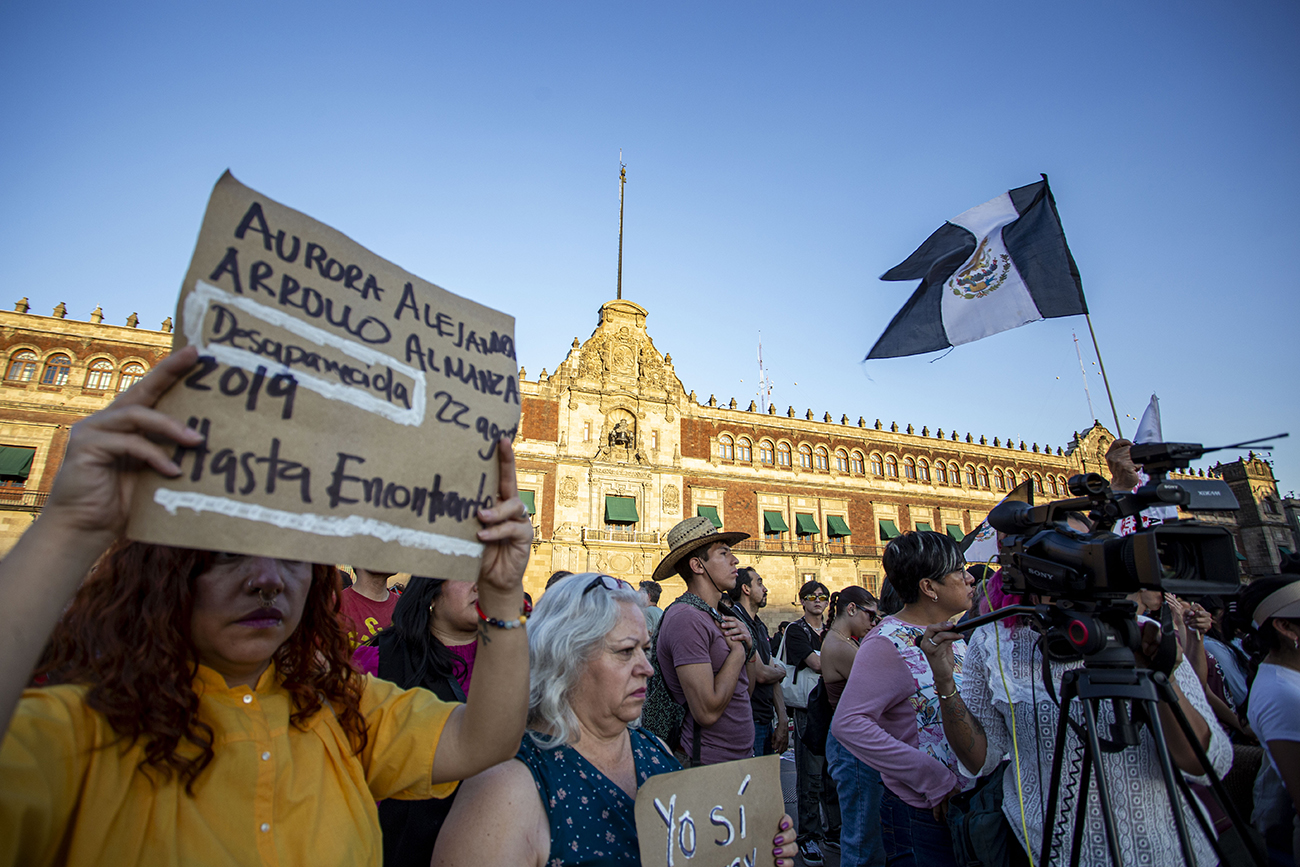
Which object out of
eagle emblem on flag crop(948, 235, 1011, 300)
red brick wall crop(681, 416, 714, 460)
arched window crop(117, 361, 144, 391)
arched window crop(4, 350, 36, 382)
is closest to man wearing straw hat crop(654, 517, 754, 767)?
eagle emblem on flag crop(948, 235, 1011, 300)

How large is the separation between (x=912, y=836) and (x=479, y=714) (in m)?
2.44

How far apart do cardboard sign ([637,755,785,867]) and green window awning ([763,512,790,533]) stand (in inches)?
999

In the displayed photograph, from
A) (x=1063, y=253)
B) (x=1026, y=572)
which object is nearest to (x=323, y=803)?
(x=1026, y=572)

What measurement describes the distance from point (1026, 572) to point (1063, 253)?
3.79m

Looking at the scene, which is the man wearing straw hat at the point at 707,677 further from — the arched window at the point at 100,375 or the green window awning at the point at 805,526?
the arched window at the point at 100,375

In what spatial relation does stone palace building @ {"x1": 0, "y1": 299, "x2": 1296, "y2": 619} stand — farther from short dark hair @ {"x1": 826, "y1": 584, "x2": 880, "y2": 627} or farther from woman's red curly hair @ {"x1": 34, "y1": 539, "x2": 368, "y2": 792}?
woman's red curly hair @ {"x1": 34, "y1": 539, "x2": 368, "y2": 792}

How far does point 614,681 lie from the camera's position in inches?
76.3

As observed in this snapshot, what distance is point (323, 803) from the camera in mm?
1307

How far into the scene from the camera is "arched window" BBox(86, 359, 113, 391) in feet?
71.2

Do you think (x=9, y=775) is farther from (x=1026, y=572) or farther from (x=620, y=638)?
(x=1026, y=572)

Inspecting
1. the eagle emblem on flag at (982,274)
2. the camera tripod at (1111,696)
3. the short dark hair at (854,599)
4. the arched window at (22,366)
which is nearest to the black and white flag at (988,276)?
the eagle emblem on flag at (982,274)

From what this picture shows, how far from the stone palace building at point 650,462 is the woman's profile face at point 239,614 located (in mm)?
20544

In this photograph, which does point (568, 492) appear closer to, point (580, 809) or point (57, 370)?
point (57, 370)

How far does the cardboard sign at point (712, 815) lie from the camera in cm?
157
